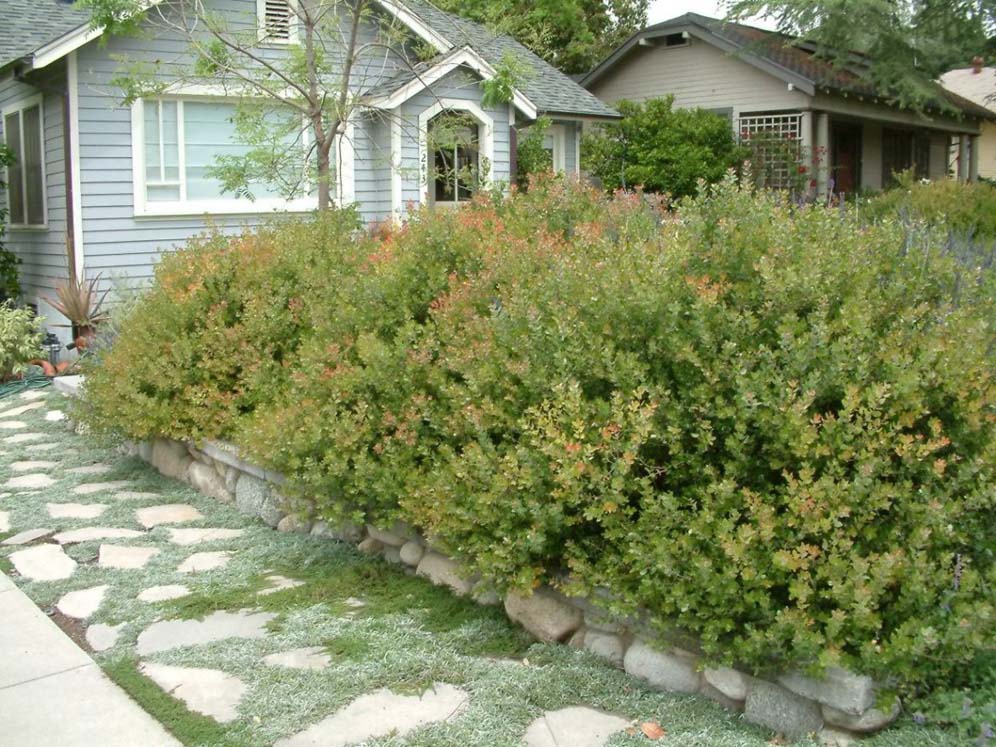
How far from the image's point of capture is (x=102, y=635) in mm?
4199

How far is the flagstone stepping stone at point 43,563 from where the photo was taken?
4.93m

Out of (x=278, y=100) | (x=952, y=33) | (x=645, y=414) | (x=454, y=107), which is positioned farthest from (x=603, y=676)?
(x=952, y=33)

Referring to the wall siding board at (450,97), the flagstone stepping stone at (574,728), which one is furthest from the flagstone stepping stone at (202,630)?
the wall siding board at (450,97)

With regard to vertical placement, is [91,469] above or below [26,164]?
below

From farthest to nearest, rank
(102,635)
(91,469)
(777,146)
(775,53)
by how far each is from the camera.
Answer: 1. (775,53)
2. (777,146)
3. (91,469)
4. (102,635)

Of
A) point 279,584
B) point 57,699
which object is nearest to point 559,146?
point 279,584

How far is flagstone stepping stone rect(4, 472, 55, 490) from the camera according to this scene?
257 inches

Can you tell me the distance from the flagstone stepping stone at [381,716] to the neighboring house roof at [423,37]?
736 cm

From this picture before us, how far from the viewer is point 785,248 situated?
3889 millimetres

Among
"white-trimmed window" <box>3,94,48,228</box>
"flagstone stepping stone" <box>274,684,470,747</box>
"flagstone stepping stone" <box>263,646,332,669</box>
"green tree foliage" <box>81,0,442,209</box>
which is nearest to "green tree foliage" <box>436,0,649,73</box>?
"white-trimmed window" <box>3,94,48,228</box>

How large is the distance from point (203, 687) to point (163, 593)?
3.47 feet

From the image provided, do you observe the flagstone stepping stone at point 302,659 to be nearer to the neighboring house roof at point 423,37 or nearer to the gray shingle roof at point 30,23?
the neighboring house roof at point 423,37

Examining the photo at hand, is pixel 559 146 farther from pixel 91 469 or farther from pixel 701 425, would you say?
pixel 701 425

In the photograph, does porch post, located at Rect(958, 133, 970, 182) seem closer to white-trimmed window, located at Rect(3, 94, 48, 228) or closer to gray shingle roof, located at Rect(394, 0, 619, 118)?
gray shingle roof, located at Rect(394, 0, 619, 118)
